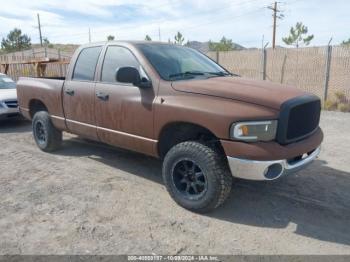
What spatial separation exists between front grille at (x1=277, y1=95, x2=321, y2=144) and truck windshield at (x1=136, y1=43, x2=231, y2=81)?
134 centimetres

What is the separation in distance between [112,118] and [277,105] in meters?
2.26

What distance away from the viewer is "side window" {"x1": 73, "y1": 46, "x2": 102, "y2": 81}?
16.6 ft

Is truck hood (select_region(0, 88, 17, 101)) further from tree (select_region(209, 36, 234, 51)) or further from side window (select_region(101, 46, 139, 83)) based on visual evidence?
tree (select_region(209, 36, 234, 51))

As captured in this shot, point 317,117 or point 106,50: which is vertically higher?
point 106,50

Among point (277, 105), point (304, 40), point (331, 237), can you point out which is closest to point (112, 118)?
point (277, 105)

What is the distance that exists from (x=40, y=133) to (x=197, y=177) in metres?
3.79

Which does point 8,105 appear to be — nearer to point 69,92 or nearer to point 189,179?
point 69,92

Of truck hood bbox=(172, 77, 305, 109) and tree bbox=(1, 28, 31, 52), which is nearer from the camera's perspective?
truck hood bbox=(172, 77, 305, 109)

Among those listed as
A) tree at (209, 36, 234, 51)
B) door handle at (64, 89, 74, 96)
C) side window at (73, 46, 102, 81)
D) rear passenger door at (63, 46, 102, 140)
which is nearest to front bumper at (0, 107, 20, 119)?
rear passenger door at (63, 46, 102, 140)

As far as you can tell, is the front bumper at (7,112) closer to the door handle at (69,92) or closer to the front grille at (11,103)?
the front grille at (11,103)

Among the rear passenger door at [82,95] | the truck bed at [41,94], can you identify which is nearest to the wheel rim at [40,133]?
the truck bed at [41,94]

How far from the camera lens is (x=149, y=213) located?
3.79 meters

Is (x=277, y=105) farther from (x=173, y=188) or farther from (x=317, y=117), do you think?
(x=173, y=188)

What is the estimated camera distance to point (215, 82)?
401 cm
